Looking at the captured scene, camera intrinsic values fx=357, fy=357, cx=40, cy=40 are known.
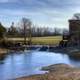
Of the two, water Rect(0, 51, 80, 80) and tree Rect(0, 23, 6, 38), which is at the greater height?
tree Rect(0, 23, 6, 38)

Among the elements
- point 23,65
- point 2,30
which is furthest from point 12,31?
point 23,65

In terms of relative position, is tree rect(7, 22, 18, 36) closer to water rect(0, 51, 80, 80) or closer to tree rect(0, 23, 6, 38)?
tree rect(0, 23, 6, 38)

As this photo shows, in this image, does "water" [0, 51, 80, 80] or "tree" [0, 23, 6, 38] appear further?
"tree" [0, 23, 6, 38]

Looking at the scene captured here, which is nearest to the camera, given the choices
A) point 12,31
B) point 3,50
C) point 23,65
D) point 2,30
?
point 23,65

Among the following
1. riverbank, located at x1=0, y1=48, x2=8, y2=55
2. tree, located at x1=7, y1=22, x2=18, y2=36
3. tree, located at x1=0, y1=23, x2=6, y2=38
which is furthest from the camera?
tree, located at x1=7, y1=22, x2=18, y2=36

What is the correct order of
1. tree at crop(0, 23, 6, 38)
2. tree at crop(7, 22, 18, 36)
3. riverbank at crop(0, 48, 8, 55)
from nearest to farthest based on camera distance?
riverbank at crop(0, 48, 8, 55) < tree at crop(0, 23, 6, 38) < tree at crop(7, 22, 18, 36)

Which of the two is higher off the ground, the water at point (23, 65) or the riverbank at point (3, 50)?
the water at point (23, 65)

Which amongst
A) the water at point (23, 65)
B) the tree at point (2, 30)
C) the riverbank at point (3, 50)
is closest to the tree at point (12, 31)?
the tree at point (2, 30)

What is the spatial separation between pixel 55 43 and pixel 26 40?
11.7 metres

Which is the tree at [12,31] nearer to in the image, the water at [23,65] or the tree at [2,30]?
the tree at [2,30]

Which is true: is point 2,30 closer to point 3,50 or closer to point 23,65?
point 3,50

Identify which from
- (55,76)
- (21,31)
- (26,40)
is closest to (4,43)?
(26,40)

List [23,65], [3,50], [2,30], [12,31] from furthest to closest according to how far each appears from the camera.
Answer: [12,31] < [2,30] < [3,50] < [23,65]

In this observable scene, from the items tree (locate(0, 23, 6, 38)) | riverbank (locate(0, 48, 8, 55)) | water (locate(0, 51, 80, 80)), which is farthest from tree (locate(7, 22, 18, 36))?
water (locate(0, 51, 80, 80))
